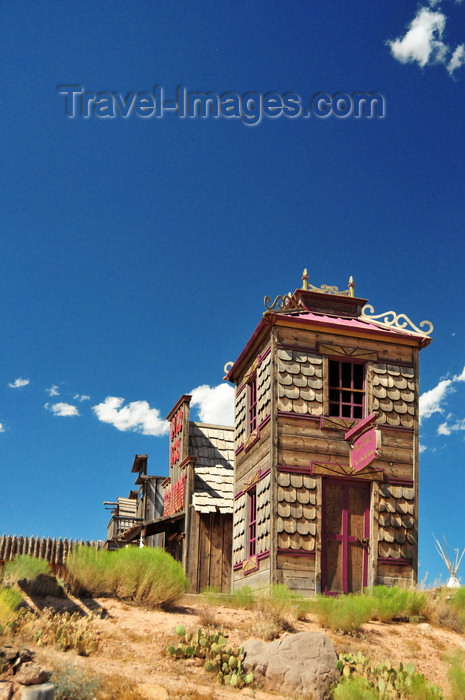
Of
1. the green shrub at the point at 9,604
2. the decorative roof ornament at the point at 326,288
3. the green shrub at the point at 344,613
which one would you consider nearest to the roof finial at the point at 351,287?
the decorative roof ornament at the point at 326,288

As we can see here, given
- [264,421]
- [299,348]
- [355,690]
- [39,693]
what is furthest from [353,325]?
[39,693]

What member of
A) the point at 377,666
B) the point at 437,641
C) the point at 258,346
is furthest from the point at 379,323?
the point at 377,666

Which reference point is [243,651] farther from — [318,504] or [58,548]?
[58,548]

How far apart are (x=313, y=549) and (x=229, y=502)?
663cm

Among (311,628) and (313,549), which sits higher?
(313,549)

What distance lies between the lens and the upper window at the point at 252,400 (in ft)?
65.4

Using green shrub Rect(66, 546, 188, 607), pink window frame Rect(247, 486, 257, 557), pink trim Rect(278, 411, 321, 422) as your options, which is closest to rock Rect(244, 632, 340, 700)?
green shrub Rect(66, 546, 188, 607)

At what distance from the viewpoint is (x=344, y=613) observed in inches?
528

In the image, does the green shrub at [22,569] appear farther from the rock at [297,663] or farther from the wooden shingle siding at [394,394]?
the wooden shingle siding at [394,394]

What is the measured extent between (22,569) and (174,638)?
3337 mm

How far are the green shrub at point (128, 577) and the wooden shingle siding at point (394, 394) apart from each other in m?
7.26

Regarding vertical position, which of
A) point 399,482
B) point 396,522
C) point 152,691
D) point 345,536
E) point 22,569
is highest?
point 399,482

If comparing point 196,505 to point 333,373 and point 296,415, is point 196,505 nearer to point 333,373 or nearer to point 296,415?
point 296,415

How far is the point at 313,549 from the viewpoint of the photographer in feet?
55.6
